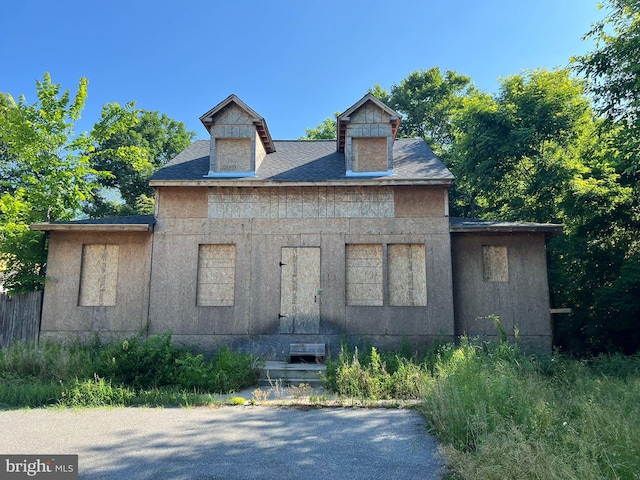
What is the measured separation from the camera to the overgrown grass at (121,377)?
7945 millimetres

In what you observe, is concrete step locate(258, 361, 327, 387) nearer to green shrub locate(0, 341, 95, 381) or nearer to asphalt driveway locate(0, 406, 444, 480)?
asphalt driveway locate(0, 406, 444, 480)

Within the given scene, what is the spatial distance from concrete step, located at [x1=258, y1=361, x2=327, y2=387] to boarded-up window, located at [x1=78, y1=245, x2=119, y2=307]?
5362 millimetres

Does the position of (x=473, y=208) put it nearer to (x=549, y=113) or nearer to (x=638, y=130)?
(x=549, y=113)

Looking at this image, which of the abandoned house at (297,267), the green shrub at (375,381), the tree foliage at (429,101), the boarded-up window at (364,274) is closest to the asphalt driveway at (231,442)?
the green shrub at (375,381)

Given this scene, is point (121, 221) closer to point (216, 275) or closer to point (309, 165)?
point (216, 275)

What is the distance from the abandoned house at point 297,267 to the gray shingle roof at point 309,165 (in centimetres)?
12

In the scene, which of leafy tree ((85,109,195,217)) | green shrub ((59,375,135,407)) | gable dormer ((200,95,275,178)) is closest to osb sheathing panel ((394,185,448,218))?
gable dormer ((200,95,275,178))

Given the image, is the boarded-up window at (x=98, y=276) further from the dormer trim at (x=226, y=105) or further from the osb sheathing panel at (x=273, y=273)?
the dormer trim at (x=226, y=105)

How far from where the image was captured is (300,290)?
12.5 m

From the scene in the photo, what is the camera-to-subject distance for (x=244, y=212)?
1289 centimetres

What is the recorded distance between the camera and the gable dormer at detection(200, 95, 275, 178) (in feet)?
44.3

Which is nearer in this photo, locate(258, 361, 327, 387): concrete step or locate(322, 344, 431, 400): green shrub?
locate(322, 344, 431, 400): green shrub

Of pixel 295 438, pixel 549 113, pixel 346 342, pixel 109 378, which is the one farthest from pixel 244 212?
pixel 549 113

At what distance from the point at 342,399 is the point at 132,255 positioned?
790 centimetres
